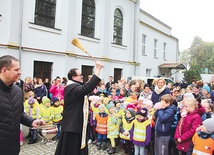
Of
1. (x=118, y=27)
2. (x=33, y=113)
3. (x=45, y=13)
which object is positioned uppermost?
(x=118, y=27)

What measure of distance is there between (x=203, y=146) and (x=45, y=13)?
424 inches

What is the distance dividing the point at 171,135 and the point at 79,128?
251cm

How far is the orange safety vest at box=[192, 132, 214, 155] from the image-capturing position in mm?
3541

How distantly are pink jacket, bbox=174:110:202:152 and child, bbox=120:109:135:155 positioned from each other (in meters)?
1.33

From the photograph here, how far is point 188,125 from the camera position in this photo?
4328 mm

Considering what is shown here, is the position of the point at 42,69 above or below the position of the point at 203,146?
above

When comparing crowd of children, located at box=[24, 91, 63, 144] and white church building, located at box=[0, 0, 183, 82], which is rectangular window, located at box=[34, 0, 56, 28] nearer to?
white church building, located at box=[0, 0, 183, 82]

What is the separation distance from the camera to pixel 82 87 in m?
3.32

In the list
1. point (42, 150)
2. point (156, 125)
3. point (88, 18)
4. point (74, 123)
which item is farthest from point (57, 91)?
point (88, 18)

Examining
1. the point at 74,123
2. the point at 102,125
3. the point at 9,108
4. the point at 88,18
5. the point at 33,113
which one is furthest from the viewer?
the point at 88,18

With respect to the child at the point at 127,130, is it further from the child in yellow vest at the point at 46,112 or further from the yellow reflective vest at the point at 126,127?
the child in yellow vest at the point at 46,112

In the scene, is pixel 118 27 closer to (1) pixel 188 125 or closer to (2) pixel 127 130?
(2) pixel 127 130

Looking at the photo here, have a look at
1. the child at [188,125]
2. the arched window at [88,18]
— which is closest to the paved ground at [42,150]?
the child at [188,125]

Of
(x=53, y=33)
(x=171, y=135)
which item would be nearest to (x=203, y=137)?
(x=171, y=135)
